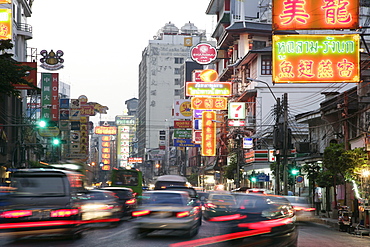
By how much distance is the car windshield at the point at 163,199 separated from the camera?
2036 cm

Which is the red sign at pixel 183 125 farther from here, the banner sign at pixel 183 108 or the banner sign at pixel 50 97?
the banner sign at pixel 50 97

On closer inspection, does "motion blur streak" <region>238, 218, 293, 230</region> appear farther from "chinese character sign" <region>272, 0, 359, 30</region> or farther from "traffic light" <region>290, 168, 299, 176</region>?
"traffic light" <region>290, 168, 299, 176</region>

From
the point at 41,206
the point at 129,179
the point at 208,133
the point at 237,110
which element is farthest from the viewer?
the point at 208,133

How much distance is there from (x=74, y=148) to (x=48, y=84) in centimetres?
3244

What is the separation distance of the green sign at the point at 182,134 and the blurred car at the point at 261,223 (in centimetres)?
8054

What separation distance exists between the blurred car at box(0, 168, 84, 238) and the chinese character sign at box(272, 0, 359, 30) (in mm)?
11483

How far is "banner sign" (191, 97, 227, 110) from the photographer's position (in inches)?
3093

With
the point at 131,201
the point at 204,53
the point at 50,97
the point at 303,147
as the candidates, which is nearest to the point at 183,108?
the point at 204,53

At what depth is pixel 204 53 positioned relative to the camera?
317 feet

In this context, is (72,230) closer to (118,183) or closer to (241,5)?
(118,183)

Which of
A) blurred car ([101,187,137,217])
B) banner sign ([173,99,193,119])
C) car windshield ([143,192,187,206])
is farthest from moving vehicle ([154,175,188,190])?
banner sign ([173,99,193,119])

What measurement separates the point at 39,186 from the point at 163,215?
166 inches

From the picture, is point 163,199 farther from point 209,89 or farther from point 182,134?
point 182,134

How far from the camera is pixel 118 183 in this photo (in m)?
52.6
